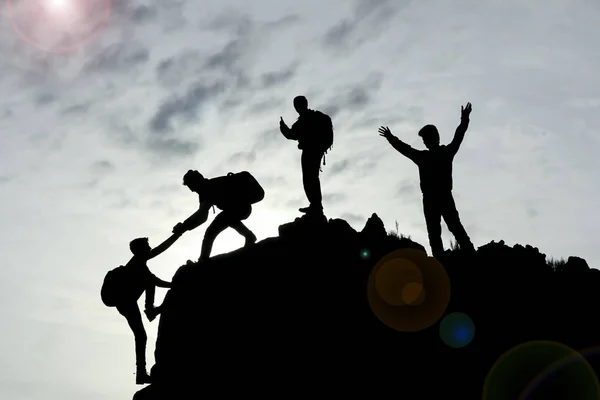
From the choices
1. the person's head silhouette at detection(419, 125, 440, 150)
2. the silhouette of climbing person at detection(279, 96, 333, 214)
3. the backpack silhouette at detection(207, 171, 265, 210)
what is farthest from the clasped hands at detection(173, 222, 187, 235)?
the person's head silhouette at detection(419, 125, 440, 150)

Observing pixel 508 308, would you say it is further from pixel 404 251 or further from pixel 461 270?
pixel 404 251

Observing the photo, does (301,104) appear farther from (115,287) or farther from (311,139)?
(115,287)

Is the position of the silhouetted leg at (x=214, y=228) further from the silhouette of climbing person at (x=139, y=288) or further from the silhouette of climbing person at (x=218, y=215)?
the silhouette of climbing person at (x=139, y=288)

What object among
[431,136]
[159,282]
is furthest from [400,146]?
[159,282]

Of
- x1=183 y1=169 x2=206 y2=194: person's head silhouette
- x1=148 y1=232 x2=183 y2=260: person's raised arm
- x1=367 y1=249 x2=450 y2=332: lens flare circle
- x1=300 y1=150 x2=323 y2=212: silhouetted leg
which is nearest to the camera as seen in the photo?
x1=367 y1=249 x2=450 y2=332: lens flare circle

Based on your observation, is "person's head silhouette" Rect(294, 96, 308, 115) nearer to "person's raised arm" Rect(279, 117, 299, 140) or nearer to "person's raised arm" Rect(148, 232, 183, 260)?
"person's raised arm" Rect(279, 117, 299, 140)

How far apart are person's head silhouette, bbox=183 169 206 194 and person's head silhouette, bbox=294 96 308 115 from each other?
2.26m

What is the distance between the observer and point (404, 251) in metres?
11.0

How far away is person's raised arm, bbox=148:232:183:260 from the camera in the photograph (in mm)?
12266

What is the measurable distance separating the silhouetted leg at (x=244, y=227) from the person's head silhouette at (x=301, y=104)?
206 cm

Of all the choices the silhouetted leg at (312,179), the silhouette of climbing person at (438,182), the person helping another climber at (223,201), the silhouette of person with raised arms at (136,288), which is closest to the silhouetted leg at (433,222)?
the silhouette of climbing person at (438,182)

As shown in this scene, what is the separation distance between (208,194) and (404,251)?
12.7ft

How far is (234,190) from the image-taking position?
12.3 m

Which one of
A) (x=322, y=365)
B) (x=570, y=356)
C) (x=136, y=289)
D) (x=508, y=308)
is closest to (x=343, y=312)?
(x=322, y=365)
